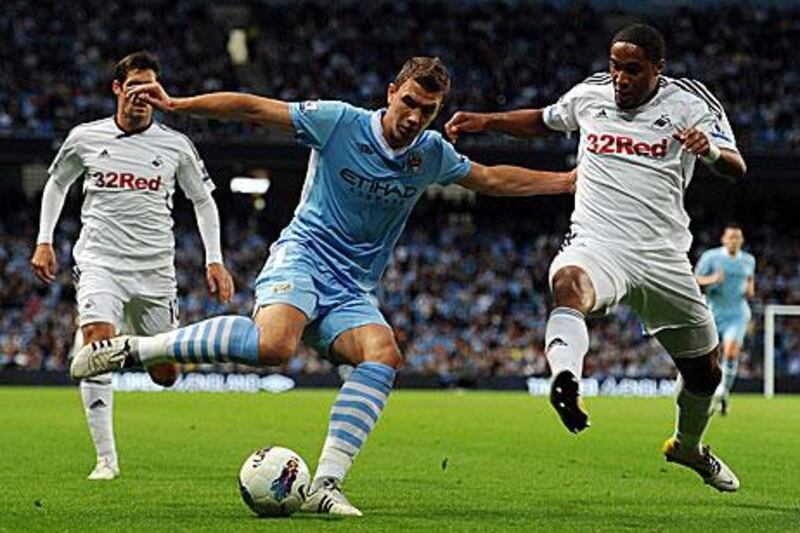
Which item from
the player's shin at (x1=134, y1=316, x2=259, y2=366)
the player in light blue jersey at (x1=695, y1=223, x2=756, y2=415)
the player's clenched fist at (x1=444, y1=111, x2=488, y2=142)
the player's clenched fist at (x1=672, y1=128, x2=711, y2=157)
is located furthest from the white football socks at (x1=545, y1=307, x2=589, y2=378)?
the player in light blue jersey at (x1=695, y1=223, x2=756, y2=415)

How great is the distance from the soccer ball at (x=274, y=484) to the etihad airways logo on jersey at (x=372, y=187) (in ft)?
4.39

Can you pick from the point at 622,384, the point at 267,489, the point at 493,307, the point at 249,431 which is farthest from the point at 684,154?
the point at 493,307

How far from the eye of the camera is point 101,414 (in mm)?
9672

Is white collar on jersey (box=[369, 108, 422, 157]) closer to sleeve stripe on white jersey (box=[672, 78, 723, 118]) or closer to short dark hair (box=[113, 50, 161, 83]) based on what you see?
sleeve stripe on white jersey (box=[672, 78, 723, 118])

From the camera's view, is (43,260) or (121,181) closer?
(43,260)

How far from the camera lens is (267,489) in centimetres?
705

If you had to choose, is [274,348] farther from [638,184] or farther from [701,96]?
[701,96]

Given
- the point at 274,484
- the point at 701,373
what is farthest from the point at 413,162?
the point at 701,373

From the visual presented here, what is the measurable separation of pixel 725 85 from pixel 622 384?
1082 cm

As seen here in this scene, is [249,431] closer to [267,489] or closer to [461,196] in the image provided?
[267,489]

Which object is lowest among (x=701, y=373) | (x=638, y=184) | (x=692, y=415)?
(x=692, y=415)

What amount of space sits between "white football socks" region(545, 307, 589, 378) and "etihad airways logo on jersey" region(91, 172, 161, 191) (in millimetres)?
3608

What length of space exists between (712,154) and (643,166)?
0.59m

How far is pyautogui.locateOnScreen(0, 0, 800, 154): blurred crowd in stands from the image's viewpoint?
35.8m
